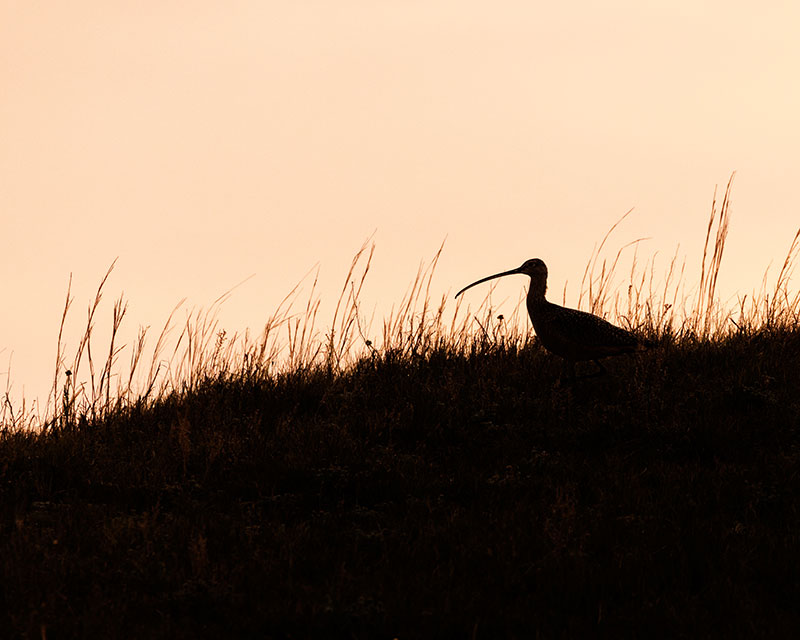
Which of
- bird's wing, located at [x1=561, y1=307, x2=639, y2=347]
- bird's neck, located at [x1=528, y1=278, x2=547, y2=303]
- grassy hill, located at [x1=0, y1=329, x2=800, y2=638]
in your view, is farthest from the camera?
bird's neck, located at [x1=528, y1=278, x2=547, y2=303]

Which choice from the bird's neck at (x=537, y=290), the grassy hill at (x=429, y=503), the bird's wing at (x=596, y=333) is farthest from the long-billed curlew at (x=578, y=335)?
the grassy hill at (x=429, y=503)

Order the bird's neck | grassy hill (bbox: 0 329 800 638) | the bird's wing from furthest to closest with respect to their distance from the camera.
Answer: the bird's neck < the bird's wing < grassy hill (bbox: 0 329 800 638)

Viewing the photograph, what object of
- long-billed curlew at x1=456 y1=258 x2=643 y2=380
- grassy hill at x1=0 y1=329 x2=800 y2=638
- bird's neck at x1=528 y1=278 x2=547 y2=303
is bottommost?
grassy hill at x1=0 y1=329 x2=800 y2=638

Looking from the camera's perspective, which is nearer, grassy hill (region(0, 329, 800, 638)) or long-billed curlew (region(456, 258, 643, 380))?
grassy hill (region(0, 329, 800, 638))

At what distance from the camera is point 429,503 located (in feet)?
22.7

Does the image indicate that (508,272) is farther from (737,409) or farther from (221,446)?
(221,446)

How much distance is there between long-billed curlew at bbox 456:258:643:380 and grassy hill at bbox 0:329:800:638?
0.29m

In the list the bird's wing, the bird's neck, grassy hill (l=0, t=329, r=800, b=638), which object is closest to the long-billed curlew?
the bird's wing

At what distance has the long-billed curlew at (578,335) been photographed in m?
8.95

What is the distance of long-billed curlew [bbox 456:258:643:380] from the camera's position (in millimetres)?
8953

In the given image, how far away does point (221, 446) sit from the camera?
7.75 m

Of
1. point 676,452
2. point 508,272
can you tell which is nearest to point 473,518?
point 676,452

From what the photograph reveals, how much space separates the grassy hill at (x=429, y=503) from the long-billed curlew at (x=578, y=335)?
0.29 metres

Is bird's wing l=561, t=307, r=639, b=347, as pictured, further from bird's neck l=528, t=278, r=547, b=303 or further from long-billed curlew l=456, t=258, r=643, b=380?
bird's neck l=528, t=278, r=547, b=303
